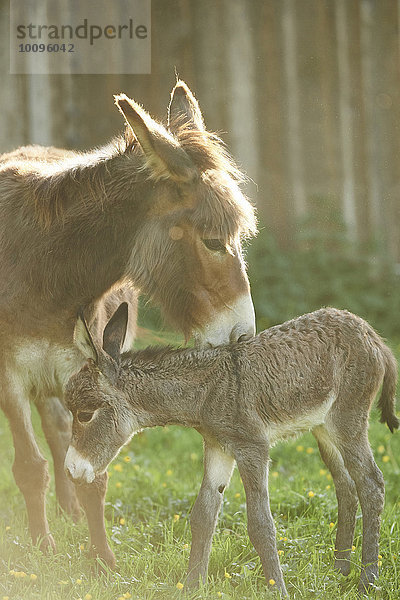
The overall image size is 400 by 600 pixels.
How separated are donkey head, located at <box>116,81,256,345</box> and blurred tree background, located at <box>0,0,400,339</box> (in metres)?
5.21

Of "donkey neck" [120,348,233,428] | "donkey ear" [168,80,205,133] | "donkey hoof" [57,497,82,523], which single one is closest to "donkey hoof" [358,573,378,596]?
"donkey neck" [120,348,233,428]

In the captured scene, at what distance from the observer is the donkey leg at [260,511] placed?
11.8 ft

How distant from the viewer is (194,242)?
3.88 meters

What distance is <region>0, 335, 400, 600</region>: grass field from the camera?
3.80 m

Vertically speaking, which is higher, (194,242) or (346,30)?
(346,30)

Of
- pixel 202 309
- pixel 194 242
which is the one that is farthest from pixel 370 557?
pixel 194 242

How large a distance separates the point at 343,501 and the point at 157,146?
198cm

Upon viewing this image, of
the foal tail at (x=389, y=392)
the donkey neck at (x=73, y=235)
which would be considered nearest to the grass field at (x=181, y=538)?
the foal tail at (x=389, y=392)

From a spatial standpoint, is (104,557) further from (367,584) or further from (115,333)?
(367,584)

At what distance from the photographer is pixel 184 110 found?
4516mm

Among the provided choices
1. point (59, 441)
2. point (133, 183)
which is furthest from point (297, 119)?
point (133, 183)

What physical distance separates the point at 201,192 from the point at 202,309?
0.55m

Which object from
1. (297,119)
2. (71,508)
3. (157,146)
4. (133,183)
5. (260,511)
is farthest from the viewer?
(297,119)

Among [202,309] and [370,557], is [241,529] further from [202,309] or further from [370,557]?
[202,309]
